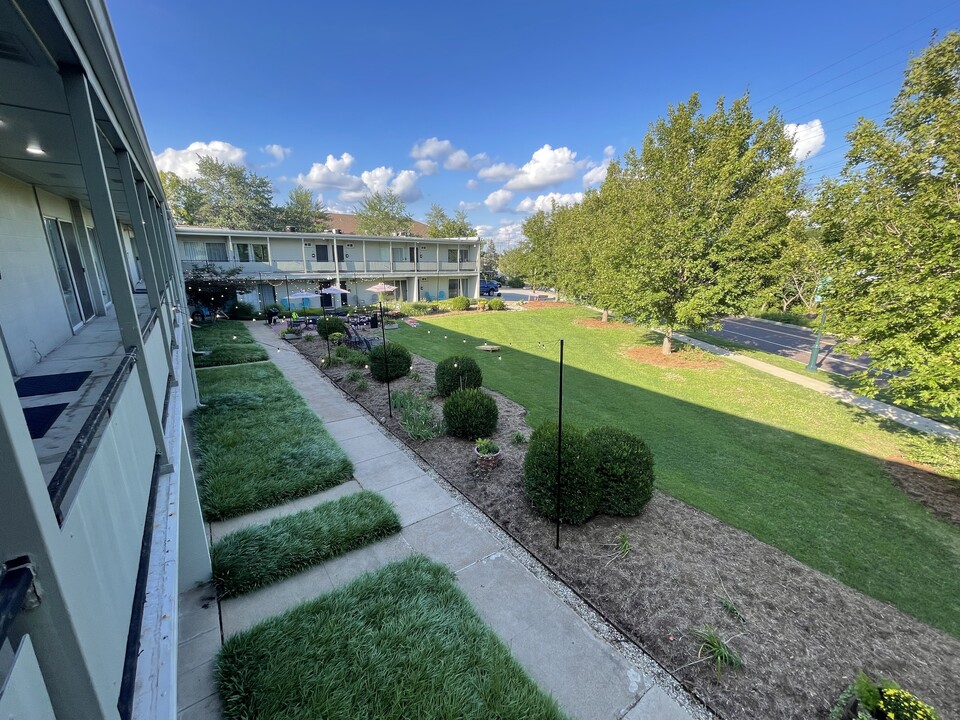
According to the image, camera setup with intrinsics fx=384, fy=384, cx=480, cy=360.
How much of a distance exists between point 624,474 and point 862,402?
11.2 meters

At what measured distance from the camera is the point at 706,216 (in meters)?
14.2

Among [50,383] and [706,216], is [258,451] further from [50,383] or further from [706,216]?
[706,216]

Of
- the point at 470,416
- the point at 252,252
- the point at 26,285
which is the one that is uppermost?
the point at 252,252

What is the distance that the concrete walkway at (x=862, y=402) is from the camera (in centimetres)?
996

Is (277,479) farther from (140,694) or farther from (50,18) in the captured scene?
(50,18)

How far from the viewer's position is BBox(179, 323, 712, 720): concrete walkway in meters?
3.53

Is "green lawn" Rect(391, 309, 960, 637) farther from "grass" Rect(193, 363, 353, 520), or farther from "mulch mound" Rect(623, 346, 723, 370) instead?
"grass" Rect(193, 363, 353, 520)

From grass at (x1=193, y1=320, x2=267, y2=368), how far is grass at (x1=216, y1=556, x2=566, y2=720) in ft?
40.7

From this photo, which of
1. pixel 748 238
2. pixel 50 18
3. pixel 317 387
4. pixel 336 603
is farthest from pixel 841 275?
pixel 317 387

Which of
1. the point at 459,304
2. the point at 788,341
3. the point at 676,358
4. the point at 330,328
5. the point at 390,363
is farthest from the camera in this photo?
the point at 459,304

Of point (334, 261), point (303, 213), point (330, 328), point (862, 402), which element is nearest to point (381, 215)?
point (303, 213)

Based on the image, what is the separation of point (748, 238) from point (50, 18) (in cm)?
1626

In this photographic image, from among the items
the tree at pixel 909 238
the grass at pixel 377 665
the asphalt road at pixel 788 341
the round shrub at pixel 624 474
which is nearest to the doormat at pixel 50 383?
the grass at pixel 377 665

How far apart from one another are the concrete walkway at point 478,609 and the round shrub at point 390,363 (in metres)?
5.16
